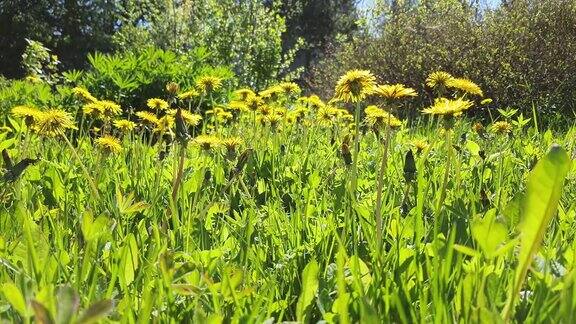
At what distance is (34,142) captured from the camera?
7.75 ft

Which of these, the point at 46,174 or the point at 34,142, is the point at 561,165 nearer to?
the point at 46,174

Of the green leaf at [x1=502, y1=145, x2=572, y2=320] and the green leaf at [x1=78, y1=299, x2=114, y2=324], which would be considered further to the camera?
the green leaf at [x1=502, y1=145, x2=572, y2=320]

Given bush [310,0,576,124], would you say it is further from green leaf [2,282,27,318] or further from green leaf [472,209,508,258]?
green leaf [2,282,27,318]

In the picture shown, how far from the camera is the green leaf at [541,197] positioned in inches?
21.1

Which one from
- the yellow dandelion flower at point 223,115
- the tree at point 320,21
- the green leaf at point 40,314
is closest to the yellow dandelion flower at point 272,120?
the yellow dandelion flower at point 223,115

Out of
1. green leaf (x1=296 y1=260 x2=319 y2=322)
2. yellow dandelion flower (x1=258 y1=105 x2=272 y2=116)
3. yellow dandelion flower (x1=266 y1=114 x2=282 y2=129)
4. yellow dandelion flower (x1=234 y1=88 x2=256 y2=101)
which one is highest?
yellow dandelion flower (x1=234 y1=88 x2=256 y2=101)

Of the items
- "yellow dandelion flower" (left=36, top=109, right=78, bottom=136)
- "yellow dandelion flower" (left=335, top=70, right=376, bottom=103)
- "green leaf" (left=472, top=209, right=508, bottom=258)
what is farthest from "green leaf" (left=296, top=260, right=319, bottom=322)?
"yellow dandelion flower" (left=36, top=109, right=78, bottom=136)

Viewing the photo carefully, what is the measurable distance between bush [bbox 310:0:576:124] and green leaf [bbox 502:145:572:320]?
4523 mm

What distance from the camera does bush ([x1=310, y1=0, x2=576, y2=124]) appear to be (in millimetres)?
5934

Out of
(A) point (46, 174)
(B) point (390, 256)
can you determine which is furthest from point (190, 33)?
(B) point (390, 256)

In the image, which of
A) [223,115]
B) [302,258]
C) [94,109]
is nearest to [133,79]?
[223,115]

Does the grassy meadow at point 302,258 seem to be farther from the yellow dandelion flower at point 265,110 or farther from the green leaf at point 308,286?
the yellow dandelion flower at point 265,110

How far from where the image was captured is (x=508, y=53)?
6.23m

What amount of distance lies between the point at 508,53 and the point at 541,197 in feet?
20.2
